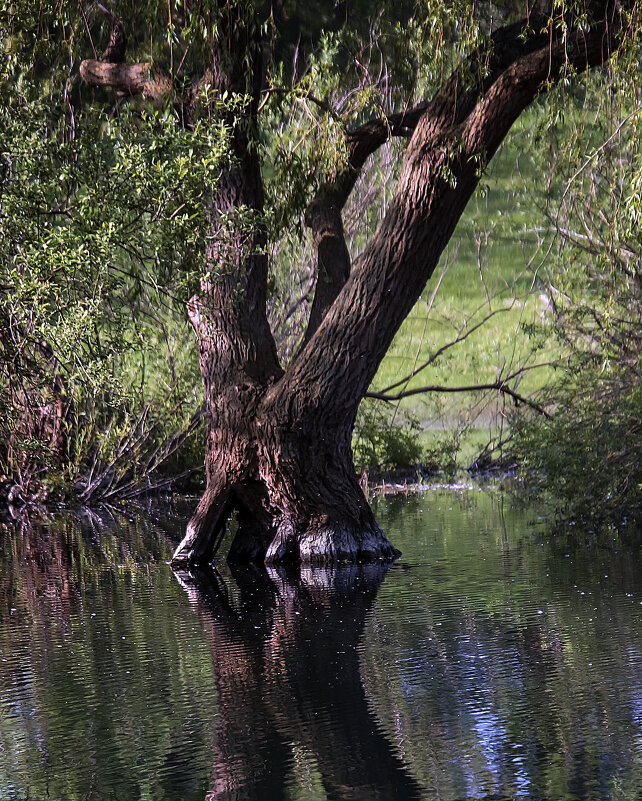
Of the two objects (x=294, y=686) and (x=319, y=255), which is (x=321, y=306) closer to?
(x=319, y=255)

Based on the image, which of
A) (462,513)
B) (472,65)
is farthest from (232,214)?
(462,513)

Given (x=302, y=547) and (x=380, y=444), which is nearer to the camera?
(x=302, y=547)

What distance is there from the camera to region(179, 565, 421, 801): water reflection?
537 cm

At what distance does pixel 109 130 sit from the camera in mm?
10133

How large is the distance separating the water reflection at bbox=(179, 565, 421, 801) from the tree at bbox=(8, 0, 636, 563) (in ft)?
2.42

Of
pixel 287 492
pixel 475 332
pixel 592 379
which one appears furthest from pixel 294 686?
pixel 475 332

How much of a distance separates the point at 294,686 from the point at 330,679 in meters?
0.23

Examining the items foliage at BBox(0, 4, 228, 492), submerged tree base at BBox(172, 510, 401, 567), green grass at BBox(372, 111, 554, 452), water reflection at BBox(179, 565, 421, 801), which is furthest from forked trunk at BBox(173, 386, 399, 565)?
green grass at BBox(372, 111, 554, 452)

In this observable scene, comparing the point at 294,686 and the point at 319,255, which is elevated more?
the point at 319,255

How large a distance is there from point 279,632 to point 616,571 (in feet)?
10.4

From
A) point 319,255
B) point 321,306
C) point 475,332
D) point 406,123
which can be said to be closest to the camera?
point 406,123

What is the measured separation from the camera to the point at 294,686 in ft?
23.2

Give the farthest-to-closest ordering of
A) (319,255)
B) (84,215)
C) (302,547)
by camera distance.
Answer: (319,255) < (302,547) < (84,215)

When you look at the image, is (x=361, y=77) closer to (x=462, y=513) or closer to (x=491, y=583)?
(x=462, y=513)
